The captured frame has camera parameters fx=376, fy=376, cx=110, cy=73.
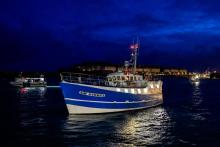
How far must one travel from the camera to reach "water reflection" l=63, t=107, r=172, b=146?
101 ft

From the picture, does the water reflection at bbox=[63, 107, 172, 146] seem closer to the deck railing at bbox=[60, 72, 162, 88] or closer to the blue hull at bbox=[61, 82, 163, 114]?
the blue hull at bbox=[61, 82, 163, 114]

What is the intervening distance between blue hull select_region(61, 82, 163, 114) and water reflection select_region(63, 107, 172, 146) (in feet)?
3.37

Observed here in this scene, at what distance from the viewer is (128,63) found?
51.8 meters

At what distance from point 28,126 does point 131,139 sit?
40.0ft

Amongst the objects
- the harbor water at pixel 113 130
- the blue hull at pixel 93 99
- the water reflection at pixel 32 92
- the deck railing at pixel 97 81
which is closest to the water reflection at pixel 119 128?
the harbor water at pixel 113 130

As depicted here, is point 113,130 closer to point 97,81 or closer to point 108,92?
point 108,92

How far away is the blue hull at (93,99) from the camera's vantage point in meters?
42.5

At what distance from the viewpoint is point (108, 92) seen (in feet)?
144

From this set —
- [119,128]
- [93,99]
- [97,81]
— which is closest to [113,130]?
[119,128]

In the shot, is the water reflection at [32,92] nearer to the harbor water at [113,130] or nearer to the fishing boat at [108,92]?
the fishing boat at [108,92]

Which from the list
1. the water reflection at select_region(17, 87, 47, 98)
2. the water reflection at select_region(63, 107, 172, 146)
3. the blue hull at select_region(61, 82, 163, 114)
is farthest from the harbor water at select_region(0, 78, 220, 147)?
the water reflection at select_region(17, 87, 47, 98)

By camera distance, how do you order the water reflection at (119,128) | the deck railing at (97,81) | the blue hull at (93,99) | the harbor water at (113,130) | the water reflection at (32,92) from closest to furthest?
1. the harbor water at (113,130)
2. the water reflection at (119,128)
3. the blue hull at (93,99)
4. the deck railing at (97,81)
5. the water reflection at (32,92)

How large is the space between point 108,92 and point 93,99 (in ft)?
6.76

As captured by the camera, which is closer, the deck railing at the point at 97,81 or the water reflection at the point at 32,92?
the deck railing at the point at 97,81
